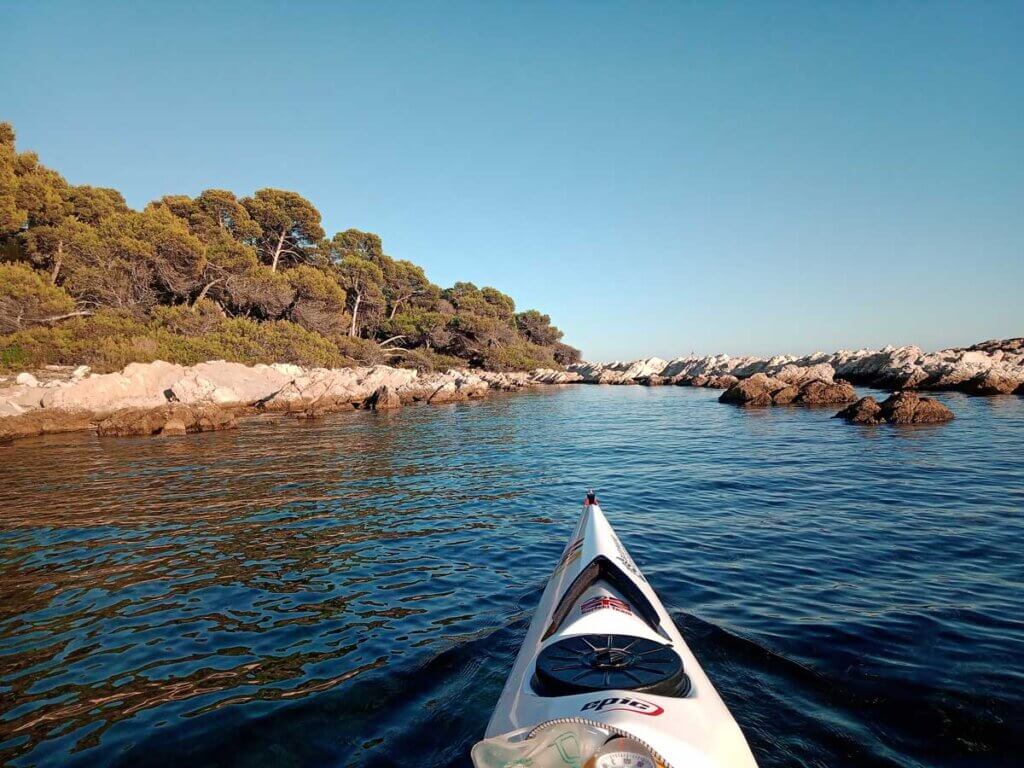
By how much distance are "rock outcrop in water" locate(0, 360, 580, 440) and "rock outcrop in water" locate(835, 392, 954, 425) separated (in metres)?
22.3

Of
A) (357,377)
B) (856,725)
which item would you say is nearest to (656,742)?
(856,725)

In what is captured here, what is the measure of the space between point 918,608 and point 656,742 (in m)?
4.41

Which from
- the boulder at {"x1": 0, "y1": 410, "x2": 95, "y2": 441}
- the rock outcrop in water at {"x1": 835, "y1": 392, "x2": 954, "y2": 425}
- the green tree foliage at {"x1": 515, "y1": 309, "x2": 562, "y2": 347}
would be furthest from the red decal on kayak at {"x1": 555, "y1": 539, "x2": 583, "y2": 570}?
the green tree foliage at {"x1": 515, "y1": 309, "x2": 562, "y2": 347}

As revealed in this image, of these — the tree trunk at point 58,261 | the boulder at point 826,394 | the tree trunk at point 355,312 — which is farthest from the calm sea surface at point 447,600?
the tree trunk at point 355,312

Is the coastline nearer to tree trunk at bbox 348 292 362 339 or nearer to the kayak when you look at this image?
tree trunk at bbox 348 292 362 339

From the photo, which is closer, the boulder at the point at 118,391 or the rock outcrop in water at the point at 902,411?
the rock outcrop in water at the point at 902,411

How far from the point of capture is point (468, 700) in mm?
3807

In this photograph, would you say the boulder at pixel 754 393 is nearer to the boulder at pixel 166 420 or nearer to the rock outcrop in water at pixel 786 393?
the rock outcrop in water at pixel 786 393

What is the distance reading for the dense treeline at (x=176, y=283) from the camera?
86.6 feet

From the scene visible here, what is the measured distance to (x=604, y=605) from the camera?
376 centimetres

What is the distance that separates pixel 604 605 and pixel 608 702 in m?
1.29

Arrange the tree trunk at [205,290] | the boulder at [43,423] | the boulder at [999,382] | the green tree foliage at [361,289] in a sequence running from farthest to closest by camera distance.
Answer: the green tree foliage at [361,289]
the tree trunk at [205,290]
the boulder at [999,382]
the boulder at [43,423]

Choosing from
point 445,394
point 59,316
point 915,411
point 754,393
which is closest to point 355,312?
point 445,394

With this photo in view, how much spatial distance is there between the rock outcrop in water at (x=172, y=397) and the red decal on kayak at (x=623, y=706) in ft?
69.2
